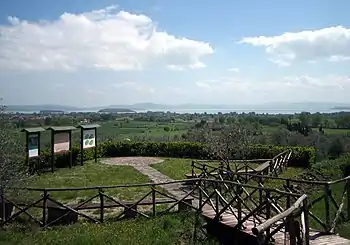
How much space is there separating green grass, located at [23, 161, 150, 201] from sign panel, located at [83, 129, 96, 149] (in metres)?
1.85

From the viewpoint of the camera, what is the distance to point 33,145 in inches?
866

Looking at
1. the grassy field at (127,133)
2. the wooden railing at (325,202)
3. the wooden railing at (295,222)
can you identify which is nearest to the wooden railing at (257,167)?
the wooden railing at (325,202)

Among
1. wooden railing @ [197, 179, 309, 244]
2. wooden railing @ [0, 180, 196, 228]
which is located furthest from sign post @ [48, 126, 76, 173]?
wooden railing @ [197, 179, 309, 244]

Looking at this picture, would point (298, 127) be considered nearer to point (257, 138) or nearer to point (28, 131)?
point (257, 138)

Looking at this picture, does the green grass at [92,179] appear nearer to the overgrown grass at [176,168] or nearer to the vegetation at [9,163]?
the overgrown grass at [176,168]

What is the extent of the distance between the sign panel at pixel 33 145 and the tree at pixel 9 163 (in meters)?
8.70

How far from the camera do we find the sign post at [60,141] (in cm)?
A: 2320

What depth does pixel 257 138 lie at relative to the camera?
34469 millimetres

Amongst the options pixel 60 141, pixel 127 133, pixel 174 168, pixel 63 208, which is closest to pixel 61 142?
pixel 60 141

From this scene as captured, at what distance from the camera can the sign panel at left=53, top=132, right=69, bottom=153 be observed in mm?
23555

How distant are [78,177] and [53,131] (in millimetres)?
3902

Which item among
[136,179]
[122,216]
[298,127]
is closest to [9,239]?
[122,216]

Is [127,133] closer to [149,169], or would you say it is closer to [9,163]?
[149,169]

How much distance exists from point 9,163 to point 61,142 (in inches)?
479
